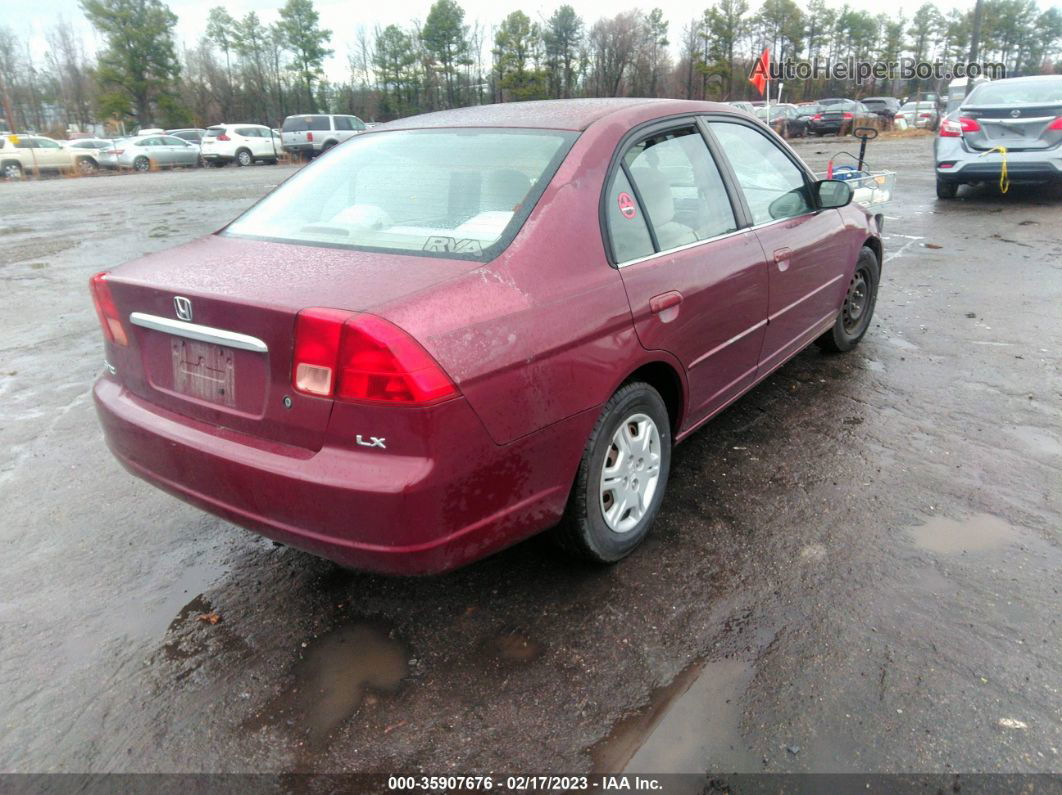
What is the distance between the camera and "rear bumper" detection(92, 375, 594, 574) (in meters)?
2.06

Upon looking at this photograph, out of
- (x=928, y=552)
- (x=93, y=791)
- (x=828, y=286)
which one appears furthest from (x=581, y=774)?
(x=828, y=286)

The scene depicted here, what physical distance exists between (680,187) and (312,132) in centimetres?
3102

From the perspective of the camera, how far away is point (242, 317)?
7.15 feet

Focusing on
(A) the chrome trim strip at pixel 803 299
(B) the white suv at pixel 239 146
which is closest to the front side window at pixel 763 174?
(A) the chrome trim strip at pixel 803 299

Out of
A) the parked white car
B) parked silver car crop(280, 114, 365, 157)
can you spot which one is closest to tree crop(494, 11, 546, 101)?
parked silver car crop(280, 114, 365, 157)

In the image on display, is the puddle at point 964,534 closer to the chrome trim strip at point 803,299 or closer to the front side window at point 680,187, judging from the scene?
the chrome trim strip at point 803,299

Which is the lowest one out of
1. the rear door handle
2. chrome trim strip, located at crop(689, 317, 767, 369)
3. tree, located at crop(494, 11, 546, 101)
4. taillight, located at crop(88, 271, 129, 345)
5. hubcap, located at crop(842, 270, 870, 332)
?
hubcap, located at crop(842, 270, 870, 332)

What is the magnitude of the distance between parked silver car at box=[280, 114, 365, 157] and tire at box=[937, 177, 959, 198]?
81.3ft

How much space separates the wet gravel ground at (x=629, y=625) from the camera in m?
2.10

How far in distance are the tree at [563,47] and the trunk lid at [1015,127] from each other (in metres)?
52.2

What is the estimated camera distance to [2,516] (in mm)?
3375

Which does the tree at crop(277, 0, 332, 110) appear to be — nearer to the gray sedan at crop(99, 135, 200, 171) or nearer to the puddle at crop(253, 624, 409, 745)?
the gray sedan at crop(99, 135, 200, 171)

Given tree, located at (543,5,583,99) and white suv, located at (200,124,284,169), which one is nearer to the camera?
white suv, located at (200,124,284,169)

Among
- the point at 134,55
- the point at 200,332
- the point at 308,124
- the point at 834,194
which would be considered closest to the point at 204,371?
the point at 200,332
